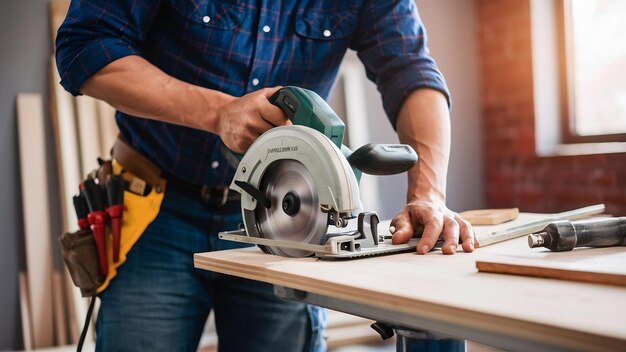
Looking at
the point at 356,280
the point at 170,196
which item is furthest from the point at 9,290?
the point at 356,280

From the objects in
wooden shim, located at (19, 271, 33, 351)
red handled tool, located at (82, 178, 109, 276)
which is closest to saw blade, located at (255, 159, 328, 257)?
red handled tool, located at (82, 178, 109, 276)

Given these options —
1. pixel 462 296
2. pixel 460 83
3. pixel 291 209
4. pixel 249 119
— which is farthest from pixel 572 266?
pixel 460 83

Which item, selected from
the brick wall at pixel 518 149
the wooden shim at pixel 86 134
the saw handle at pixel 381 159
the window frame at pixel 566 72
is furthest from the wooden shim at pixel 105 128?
the window frame at pixel 566 72

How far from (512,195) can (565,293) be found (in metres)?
3.43

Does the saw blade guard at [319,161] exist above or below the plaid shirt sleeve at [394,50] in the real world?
below

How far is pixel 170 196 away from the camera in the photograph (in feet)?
4.78

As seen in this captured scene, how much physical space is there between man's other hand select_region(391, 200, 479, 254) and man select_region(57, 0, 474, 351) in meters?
0.12

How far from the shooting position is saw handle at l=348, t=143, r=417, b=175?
0.97m

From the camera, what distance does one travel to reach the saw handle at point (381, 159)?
970mm

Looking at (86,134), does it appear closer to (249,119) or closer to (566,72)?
(249,119)

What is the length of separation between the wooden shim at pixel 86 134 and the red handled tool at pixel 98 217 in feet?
5.31

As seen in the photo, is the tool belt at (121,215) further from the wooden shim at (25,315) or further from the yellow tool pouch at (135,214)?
the wooden shim at (25,315)

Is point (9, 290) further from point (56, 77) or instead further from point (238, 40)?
point (238, 40)

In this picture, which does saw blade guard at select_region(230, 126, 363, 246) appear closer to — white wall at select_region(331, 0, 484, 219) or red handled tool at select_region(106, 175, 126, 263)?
red handled tool at select_region(106, 175, 126, 263)
